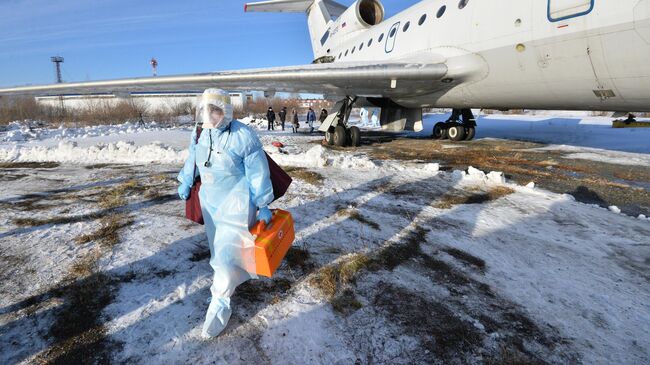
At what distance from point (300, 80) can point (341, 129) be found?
262cm

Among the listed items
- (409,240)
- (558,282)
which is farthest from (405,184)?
(558,282)

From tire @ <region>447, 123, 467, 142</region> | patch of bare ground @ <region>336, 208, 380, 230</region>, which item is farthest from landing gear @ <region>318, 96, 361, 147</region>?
patch of bare ground @ <region>336, 208, 380, 230</region>

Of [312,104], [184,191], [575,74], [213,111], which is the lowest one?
[184,191]

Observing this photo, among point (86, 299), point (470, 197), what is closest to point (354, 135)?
point (470, 197)

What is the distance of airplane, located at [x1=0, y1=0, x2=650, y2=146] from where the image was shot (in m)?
4.87

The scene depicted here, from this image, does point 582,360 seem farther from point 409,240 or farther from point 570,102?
point 570,102

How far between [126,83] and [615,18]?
33.7ft

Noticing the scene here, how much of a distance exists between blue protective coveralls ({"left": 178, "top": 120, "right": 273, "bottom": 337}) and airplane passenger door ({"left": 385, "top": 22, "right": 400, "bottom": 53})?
30.0 ft

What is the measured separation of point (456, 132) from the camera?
39.8ft

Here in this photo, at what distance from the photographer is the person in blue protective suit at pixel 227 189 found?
2.13 metres

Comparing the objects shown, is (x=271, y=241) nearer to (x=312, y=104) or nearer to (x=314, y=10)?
(x=314, y=10)

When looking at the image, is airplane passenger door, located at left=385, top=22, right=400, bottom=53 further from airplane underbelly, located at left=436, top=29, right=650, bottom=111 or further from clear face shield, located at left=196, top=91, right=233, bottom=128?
clear face shield, located at left=196, top=91, right=233, bottom=128

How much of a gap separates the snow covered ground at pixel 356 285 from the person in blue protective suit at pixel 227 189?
12.2 inches

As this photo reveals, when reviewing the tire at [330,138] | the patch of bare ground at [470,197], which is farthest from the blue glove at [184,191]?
the tire at [330,138]
